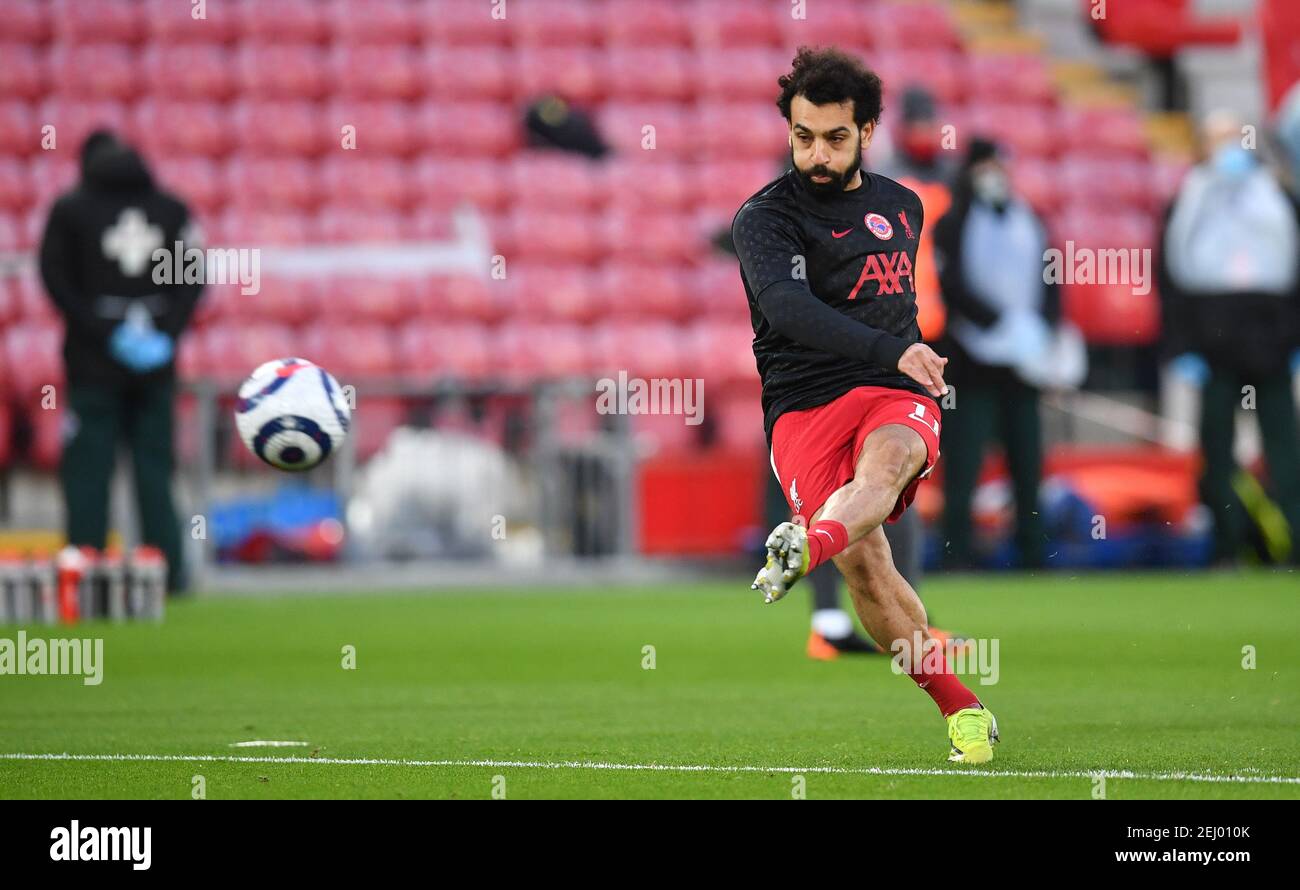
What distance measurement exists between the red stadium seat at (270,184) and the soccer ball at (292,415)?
11.8 m

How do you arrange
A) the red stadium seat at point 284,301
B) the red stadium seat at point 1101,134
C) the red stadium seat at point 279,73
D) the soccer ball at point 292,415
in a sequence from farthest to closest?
the red stadium seat at point 1101,134
the red stadium seat at point 279,73
the red stadium seat at point 284,301
the soccer ball at point 292,415

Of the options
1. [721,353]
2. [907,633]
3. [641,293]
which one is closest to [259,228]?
[641,293]

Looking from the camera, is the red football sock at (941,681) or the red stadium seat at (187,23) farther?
the red stadium seat at (187,23)

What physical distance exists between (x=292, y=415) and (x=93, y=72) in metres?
13.0

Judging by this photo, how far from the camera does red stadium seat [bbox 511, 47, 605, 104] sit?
20094mm

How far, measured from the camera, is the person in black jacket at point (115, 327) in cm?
1244

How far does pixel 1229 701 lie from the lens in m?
7.20

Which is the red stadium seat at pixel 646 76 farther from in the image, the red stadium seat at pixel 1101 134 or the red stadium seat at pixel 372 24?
the red stadium seat at pixel 1101 134

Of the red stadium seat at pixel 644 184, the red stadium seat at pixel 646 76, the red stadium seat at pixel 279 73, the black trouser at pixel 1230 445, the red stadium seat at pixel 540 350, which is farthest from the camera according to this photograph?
the red stadium seat at pixel 646 76

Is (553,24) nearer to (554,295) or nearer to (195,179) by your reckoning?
(554,295)

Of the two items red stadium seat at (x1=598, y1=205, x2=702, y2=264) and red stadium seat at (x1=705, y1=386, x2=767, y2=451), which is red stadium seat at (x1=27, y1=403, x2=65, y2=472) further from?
red stadium seat at (x1=705, y1=386, x2=767, y2=451)

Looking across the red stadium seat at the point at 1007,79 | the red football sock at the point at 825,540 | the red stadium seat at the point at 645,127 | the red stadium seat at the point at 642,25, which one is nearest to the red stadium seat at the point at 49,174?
the red stadium seat at the point at 645,127
